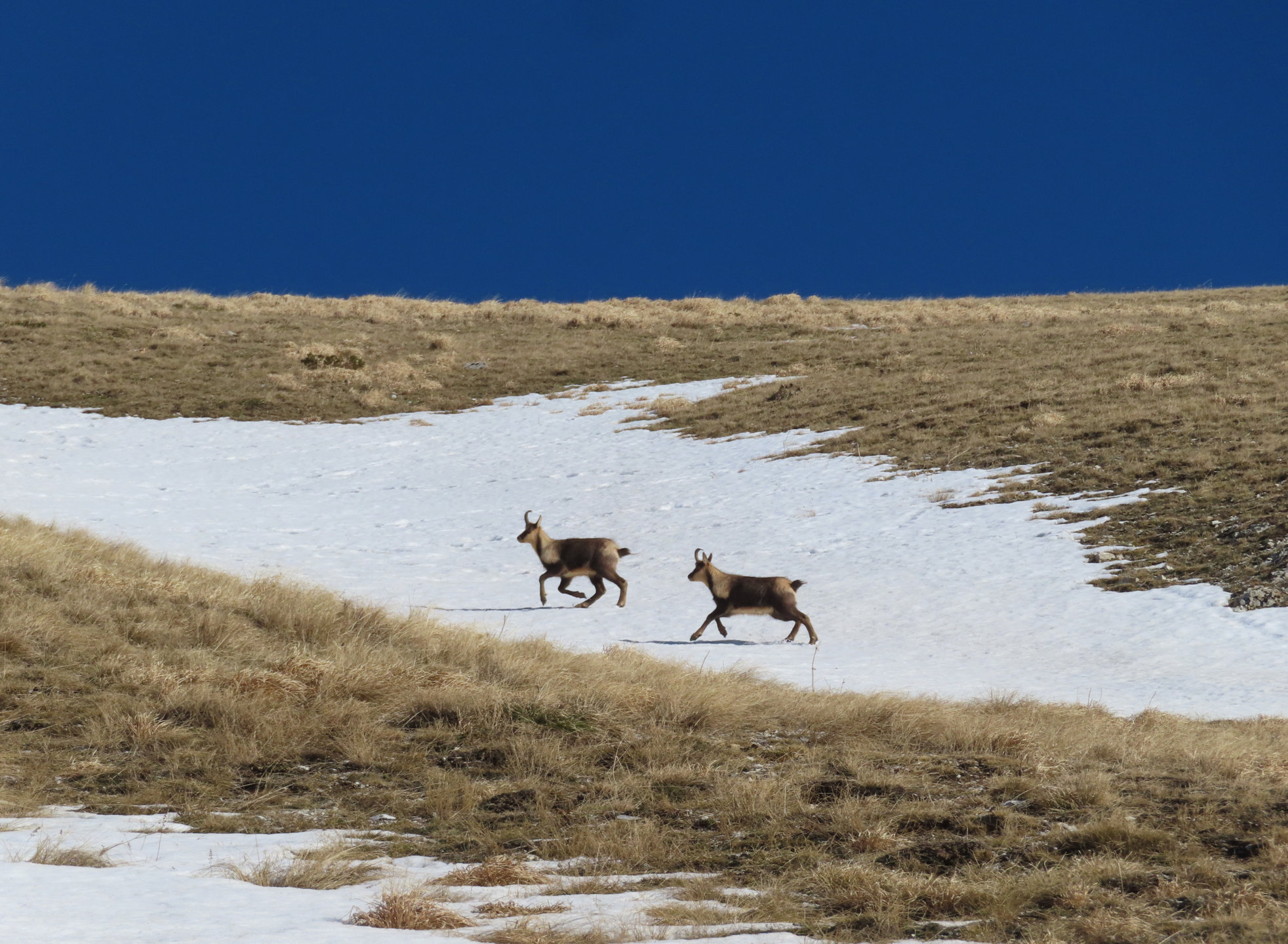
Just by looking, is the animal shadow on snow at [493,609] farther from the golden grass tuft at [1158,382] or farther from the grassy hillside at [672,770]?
the golden grass tuft at [1158,382]

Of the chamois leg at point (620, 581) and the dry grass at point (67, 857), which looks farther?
the chamois leg at point (620, 581)

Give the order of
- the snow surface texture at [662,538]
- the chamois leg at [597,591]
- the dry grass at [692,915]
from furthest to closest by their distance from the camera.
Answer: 1. the chamois leg at [597,591]
2. the snow surface texture at [662,538]
3. the dry grass at [692,915]

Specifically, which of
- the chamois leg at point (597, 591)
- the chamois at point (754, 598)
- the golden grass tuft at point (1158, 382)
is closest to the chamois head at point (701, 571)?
the chamois at point (754, 598)

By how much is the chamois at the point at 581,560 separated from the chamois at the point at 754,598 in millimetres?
1737

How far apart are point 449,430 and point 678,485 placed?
891 centimetres

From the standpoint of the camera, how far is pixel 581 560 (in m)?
15.5

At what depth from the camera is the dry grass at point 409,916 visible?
4379 millimetres

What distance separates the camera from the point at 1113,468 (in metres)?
20.4

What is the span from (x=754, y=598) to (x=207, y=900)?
9618mm

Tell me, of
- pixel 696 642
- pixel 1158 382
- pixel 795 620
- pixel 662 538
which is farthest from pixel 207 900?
pixel 1158 382

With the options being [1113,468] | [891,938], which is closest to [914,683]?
[891,938]

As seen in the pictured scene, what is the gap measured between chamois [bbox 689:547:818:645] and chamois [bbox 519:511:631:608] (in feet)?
5.70

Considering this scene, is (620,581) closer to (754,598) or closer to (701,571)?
(701,571)

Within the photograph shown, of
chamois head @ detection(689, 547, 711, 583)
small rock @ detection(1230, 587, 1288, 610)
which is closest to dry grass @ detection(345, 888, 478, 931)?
chamois head @ detection(689, 547, 711, 583)
